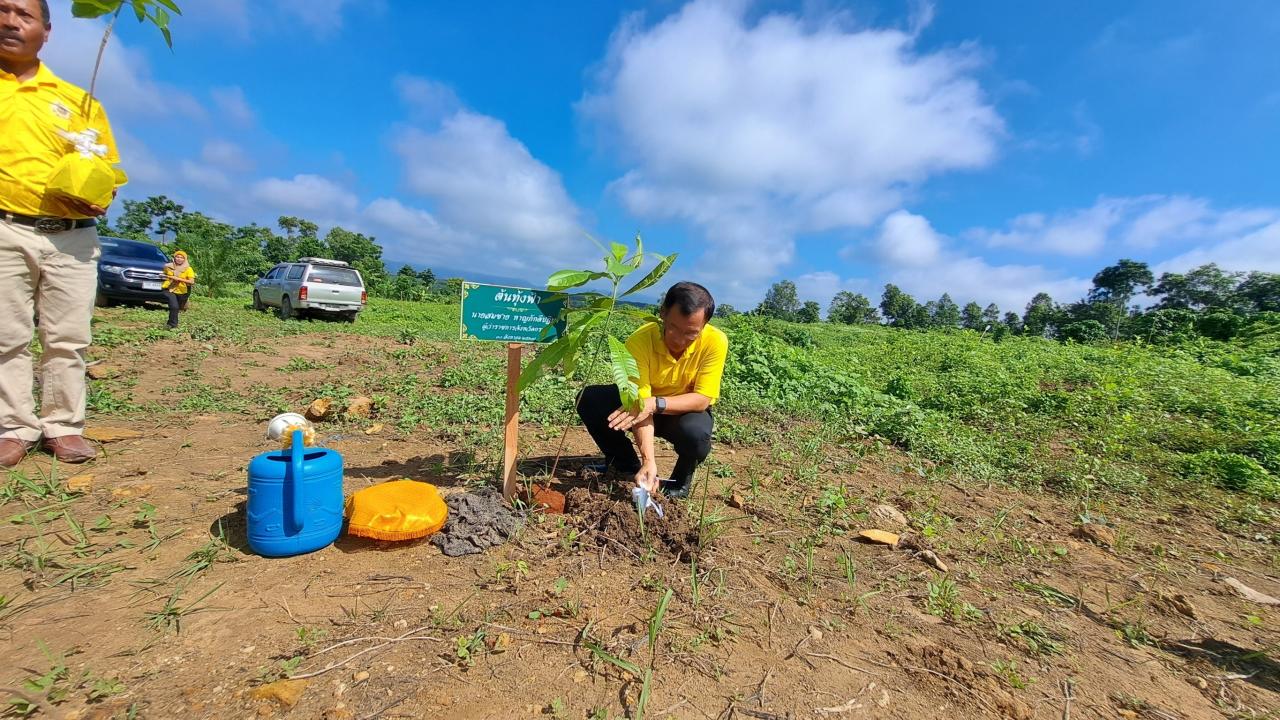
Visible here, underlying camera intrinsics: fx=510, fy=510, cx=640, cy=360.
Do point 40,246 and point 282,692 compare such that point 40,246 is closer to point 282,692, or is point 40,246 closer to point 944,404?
point 282,692

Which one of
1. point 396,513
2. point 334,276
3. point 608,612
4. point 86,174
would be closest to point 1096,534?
point 608,612

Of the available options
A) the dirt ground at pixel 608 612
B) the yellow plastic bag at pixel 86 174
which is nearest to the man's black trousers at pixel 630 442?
the dirt ground at pixel 608 612

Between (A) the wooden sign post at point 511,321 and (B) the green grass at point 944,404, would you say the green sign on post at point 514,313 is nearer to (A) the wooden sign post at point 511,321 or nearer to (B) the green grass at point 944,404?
(A) the wooden sign post at point 511,321

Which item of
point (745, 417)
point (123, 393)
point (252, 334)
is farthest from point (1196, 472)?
point (252, 334)

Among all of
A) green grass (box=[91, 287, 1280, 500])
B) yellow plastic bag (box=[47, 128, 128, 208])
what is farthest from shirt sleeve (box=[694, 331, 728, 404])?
yellow plastic bag (box=[47, 128, 128, 208])

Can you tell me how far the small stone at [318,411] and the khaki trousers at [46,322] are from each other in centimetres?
119

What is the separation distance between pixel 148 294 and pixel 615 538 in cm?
1079

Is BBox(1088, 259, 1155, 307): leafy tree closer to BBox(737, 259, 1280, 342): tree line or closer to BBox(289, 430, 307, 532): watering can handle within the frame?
BBox(737, 259, 1280, 342): tree line

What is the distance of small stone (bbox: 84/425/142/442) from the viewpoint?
9.61ft

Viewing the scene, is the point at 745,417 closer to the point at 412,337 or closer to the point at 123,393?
the point at 123,393

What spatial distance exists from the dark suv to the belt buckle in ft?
26.7

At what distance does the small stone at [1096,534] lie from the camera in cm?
295

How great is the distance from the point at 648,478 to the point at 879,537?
48.9 inches

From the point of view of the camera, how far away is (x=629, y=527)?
2.29 m
